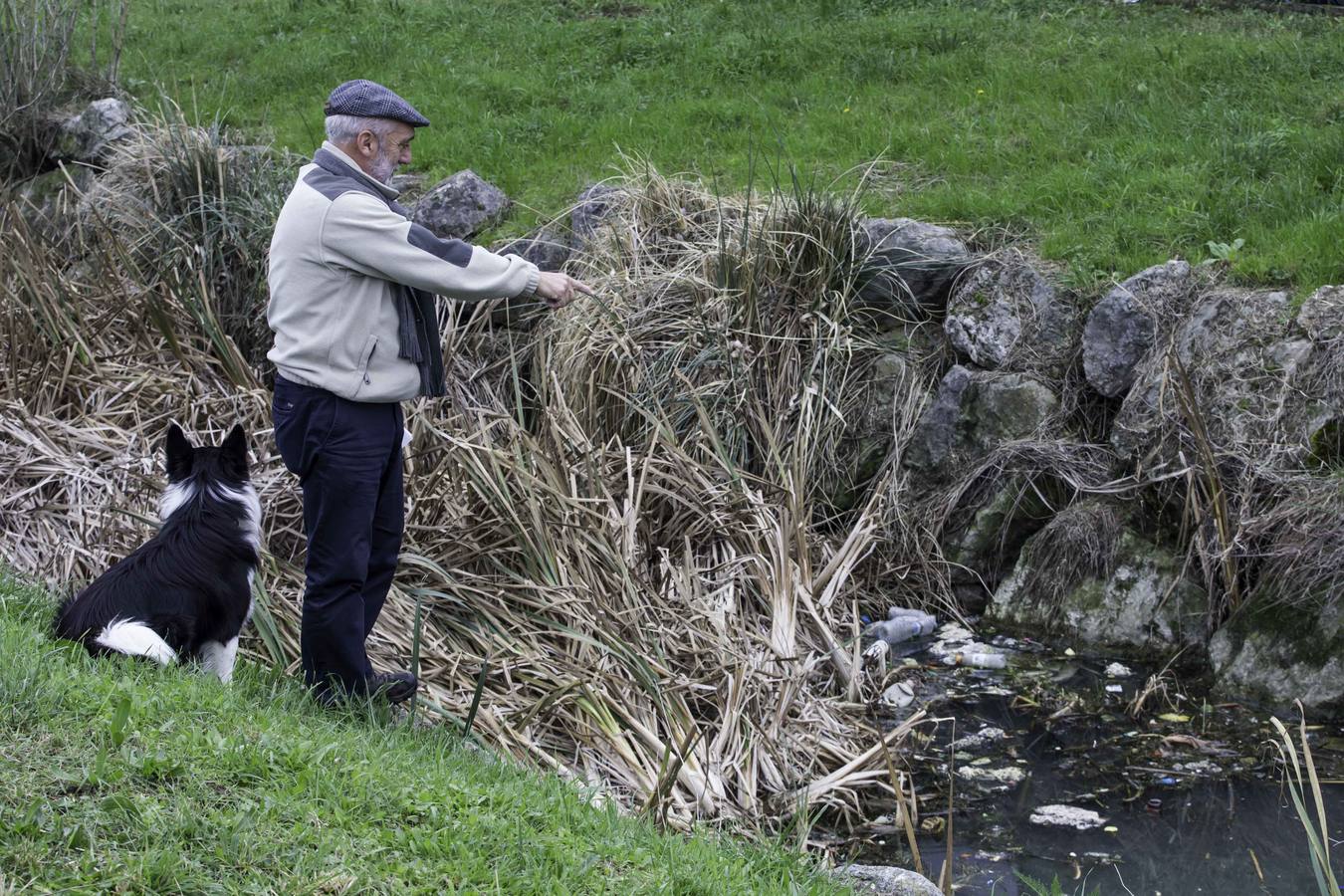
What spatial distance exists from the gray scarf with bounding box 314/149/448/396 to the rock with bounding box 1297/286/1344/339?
415 cm

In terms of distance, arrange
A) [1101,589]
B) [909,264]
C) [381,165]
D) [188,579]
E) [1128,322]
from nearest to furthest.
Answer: [188,579] < [381,165] < [1101,589] < [1128,322] < [909,264]

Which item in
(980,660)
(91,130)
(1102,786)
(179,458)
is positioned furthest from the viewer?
(91,130)

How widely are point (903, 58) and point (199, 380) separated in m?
6.22

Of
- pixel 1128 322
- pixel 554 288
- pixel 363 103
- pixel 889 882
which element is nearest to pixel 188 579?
pixel 554 288

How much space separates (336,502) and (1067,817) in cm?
295

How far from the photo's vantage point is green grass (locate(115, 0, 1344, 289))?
7.29 meters

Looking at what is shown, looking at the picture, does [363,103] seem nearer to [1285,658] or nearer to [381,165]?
[381,165]

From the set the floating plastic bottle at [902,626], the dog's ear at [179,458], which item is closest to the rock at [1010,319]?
the floating plastic bottle at [902,626]

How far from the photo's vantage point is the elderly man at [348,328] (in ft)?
14.2

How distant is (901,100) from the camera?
372 inches

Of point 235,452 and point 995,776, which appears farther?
point 995,776

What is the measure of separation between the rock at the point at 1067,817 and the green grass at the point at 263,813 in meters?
1.46

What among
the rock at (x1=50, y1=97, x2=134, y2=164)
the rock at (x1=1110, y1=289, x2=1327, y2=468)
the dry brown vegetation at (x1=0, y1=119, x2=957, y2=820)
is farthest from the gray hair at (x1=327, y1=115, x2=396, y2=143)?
the rock at (x1=50, y1=97, x2=134, y2=164)

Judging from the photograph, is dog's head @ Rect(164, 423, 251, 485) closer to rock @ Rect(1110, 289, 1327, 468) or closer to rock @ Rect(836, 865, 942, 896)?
rock @ Rect(836, 865, 942, 896)
